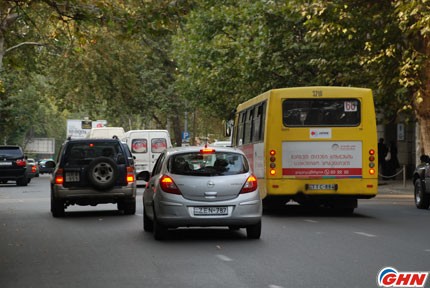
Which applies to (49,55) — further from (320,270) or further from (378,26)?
(320,270)

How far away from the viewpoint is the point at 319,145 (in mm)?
21234

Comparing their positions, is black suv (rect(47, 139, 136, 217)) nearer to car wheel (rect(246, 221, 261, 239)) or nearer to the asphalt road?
the asphalt road

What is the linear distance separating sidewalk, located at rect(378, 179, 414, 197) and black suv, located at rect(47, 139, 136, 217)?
1459 cm

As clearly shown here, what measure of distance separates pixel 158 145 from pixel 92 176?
839 inches

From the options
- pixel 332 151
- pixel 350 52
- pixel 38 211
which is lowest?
pixel 38 211

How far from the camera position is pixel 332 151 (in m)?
21.2

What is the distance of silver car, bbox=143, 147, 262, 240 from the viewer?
49.0 ft

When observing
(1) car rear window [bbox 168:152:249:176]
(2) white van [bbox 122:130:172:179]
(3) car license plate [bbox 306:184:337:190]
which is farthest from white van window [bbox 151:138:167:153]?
(1) car rear window [bbox 168:152:249:176]

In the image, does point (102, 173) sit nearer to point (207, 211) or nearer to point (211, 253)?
point (207, 211)

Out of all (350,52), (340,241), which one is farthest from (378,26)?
(340,241)

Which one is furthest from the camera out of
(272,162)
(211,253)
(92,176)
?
(272,162)

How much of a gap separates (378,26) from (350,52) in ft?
9.14

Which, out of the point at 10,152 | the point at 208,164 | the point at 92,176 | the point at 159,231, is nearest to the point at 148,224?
the point at 159,231

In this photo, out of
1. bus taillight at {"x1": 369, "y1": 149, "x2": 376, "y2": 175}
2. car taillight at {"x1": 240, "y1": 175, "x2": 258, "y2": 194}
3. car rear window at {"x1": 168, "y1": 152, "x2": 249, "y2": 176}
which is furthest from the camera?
bus taillight at {"x1": 369, "y1": 149, "x2": 376, "y2": 175}
